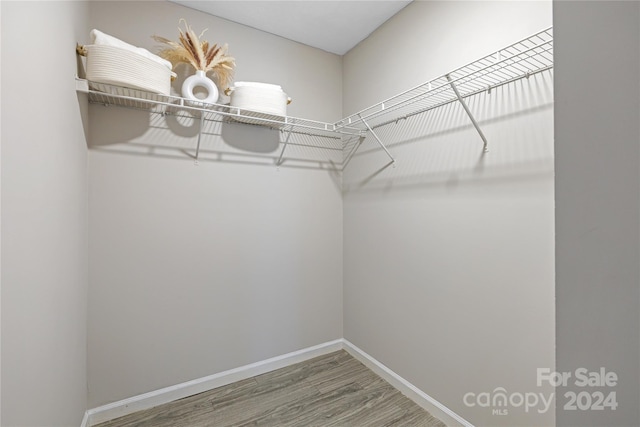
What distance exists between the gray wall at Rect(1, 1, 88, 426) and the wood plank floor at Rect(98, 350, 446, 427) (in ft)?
1.56

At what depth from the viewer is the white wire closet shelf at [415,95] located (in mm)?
1108

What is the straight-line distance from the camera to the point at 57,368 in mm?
984

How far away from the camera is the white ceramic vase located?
1532 millimetres

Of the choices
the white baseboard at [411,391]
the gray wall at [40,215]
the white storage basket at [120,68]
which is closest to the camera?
the gray wall at [40,215]

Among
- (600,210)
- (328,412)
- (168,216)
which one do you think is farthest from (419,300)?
(168,216)

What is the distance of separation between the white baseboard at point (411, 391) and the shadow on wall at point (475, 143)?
3.81 feet

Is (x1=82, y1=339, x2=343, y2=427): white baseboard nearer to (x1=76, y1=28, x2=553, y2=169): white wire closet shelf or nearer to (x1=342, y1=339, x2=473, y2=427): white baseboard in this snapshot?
(x1=342, y1=339, x2=473, y2=427): white baseboard

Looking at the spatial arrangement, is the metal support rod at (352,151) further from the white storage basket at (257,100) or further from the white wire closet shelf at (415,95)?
the white storage basket at (257,100)

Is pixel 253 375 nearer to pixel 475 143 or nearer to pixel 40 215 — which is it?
pixel 40 215

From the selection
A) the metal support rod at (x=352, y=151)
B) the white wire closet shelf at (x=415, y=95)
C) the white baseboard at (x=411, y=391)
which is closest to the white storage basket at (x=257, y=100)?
the white wire closet shelf at (x=415, y=95)

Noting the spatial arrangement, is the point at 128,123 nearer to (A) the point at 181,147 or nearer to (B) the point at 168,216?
(A) the point at 181,147

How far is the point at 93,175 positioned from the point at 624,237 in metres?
1.90

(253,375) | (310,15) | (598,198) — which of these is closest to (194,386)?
(253,375)

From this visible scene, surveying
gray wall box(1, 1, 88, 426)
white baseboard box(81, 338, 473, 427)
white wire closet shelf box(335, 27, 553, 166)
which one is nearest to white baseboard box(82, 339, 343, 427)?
white baseboard box(81, 338, 473, 427)
